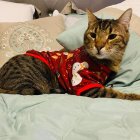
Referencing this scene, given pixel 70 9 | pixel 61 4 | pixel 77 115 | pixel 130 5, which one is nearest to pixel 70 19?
pixel 70 9

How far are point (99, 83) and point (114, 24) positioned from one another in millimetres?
309

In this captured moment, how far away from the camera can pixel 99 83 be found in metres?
1.58

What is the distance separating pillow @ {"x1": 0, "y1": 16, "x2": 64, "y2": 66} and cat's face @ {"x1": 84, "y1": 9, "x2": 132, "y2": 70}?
37cm

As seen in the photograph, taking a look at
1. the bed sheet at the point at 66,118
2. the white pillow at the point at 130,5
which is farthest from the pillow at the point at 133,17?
Answer: the bed sheet at the point at 66,118

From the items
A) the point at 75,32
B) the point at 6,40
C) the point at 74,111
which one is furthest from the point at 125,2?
the point at 74,111

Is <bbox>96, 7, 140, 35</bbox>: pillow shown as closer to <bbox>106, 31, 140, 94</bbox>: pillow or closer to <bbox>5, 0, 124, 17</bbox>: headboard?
<bbox>106, 31, 140, 94</bbox>: pillow

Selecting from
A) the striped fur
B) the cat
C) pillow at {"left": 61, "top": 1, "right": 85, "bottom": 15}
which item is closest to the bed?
the cat

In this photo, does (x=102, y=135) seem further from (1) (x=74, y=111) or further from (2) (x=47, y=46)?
(2) (x=47, y=46)

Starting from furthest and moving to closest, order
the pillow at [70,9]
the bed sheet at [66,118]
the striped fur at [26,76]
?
the pillow at [70,9] → the striped fur at [26,76] → the bed sheet at [66,118]

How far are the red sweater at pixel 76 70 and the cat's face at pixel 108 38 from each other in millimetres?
58

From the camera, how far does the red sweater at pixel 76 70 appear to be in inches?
60.4

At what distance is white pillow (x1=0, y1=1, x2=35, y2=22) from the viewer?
213 cm

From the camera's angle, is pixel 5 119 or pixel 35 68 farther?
pixel 35 68

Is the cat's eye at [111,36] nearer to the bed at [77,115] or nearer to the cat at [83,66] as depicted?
the cat at [83,66]
